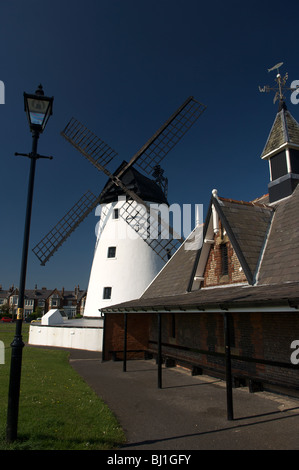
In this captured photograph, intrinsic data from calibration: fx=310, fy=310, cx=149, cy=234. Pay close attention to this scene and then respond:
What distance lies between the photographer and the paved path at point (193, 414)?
571cm

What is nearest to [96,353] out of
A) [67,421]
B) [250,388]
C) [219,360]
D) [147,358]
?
[147,358]

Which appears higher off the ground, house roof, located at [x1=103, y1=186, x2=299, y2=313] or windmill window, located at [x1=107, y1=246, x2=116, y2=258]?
windmill window, located at [x1=107, y1=246, x2=116, y2=258]

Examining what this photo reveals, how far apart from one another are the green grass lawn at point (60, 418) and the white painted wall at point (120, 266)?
39.4 ft

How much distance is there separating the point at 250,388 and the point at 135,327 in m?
8.98

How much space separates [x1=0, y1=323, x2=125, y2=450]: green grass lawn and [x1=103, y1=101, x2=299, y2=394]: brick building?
122 inches

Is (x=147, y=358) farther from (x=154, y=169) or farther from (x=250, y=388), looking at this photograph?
(x=154, y=169)

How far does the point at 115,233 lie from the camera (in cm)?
2494

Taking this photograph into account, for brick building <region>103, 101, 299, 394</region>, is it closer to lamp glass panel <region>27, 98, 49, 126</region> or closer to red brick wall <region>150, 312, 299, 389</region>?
red brick wall <region>150, 312, 299, 389</region>

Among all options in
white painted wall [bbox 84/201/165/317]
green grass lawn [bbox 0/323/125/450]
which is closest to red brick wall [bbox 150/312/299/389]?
green grass lawn [bbox 0/323/125/450]

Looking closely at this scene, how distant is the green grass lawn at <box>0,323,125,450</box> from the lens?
17.5 ft

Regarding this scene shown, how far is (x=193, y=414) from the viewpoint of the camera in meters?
7.48

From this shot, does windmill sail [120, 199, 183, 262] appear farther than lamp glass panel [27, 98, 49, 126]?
Yes

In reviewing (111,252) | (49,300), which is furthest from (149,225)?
(49,300)

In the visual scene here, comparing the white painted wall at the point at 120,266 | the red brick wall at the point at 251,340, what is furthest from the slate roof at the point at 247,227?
the white painted wall at the point at 120,266
